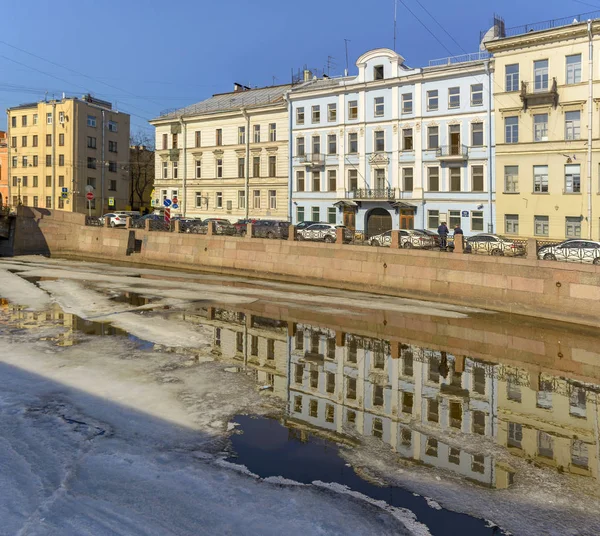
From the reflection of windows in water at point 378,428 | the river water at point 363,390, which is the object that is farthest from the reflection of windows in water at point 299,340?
the reflection of windows in water at point 378,428

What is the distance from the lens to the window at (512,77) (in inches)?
1431

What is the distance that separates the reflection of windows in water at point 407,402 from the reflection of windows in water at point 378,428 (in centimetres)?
88

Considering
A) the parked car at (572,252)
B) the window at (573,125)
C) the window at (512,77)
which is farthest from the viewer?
the window at (512,77)

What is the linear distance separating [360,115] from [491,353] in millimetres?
28971

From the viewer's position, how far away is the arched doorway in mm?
42281

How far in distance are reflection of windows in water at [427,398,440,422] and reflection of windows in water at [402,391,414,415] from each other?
358 millimetres

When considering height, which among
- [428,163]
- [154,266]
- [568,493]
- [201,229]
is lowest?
[568,493]

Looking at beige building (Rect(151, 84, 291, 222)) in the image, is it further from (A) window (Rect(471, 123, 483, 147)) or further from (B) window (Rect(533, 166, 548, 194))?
(B) window (Rect(533, 166, 548, 194))

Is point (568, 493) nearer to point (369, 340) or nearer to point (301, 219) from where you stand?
point (369, 340)

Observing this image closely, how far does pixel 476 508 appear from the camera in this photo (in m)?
7.83

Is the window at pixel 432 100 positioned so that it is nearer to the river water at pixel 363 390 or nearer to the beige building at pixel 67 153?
the river water at pixel 363 390

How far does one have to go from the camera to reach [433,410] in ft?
39.3

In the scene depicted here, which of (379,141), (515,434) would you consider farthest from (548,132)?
(515,434)

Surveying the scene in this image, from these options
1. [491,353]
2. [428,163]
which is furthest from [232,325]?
[428,163]
